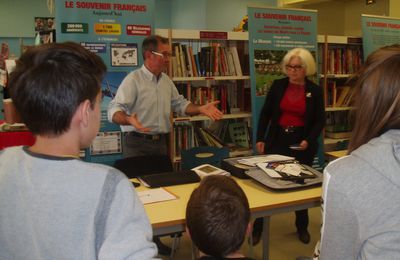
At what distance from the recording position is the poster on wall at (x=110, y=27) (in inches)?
142

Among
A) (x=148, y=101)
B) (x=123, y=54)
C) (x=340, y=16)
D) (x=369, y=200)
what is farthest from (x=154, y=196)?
(x=340, y=16)

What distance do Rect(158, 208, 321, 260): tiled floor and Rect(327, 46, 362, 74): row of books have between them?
224cm

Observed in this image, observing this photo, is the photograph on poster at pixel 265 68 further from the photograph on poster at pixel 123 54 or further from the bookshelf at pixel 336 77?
the photograph on poster at pixel 123 54

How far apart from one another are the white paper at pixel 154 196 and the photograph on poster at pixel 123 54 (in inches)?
78.4

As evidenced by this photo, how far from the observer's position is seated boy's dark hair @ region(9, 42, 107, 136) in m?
0.88

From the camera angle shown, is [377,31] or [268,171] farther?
[377,31]

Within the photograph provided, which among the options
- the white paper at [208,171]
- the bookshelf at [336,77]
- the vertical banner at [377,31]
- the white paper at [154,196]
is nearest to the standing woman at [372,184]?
the white paper at [154,196]

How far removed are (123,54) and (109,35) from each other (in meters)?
0.22

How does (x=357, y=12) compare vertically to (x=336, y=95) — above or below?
above

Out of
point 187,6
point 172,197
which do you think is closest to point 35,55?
point 172,197

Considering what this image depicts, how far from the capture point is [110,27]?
377 centimetres

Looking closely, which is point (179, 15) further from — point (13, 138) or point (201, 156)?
point (201, 156)

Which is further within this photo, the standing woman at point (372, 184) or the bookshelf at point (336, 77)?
the bookshelf at point (336, 77)

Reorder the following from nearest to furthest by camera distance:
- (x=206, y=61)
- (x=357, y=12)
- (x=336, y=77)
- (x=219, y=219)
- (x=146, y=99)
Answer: (x=219, y=219) → (x=146, y=99) → (x=206, y=61) → (x=336, y=77) → (x=357, y=12)
